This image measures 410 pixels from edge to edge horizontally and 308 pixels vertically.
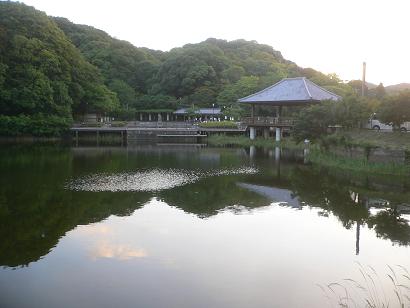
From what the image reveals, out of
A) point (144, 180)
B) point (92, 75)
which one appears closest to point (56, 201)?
point (144, 180)

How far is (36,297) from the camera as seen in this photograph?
7602 millimetres

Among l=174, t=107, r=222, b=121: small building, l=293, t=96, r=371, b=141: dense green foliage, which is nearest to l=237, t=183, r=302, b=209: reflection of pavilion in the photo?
l=293, t=96, r=371, b=141: dense green foliage

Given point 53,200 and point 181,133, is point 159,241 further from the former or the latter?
point 181,133

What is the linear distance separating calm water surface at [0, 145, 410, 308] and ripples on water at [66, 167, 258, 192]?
8 cm

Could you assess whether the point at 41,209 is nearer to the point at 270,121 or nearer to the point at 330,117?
the point at 330,117

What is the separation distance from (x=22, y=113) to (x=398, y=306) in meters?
43.7

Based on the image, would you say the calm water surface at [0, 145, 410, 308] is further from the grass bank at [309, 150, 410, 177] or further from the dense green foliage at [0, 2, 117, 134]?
the dense green foliage at [0, 2, 117, 134]

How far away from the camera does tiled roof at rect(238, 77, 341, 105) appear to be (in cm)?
3940

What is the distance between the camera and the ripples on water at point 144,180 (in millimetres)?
18141

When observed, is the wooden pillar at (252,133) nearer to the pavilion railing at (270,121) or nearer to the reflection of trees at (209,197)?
the pavilion railing at (270,121)

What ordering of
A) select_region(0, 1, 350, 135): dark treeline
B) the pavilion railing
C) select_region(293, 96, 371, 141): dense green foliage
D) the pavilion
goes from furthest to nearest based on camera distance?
select_region(0, 1, 350, 135): dark treeline
the pavilion railing
the pavilion
select_region(293, 96, 371, 141): dense green foliage

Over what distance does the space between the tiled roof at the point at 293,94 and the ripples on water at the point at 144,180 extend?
54.8 ft

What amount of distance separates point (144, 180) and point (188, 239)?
366 inches

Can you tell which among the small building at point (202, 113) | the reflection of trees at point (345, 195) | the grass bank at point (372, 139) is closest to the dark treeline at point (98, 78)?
the grass bank at point (372, 139)
